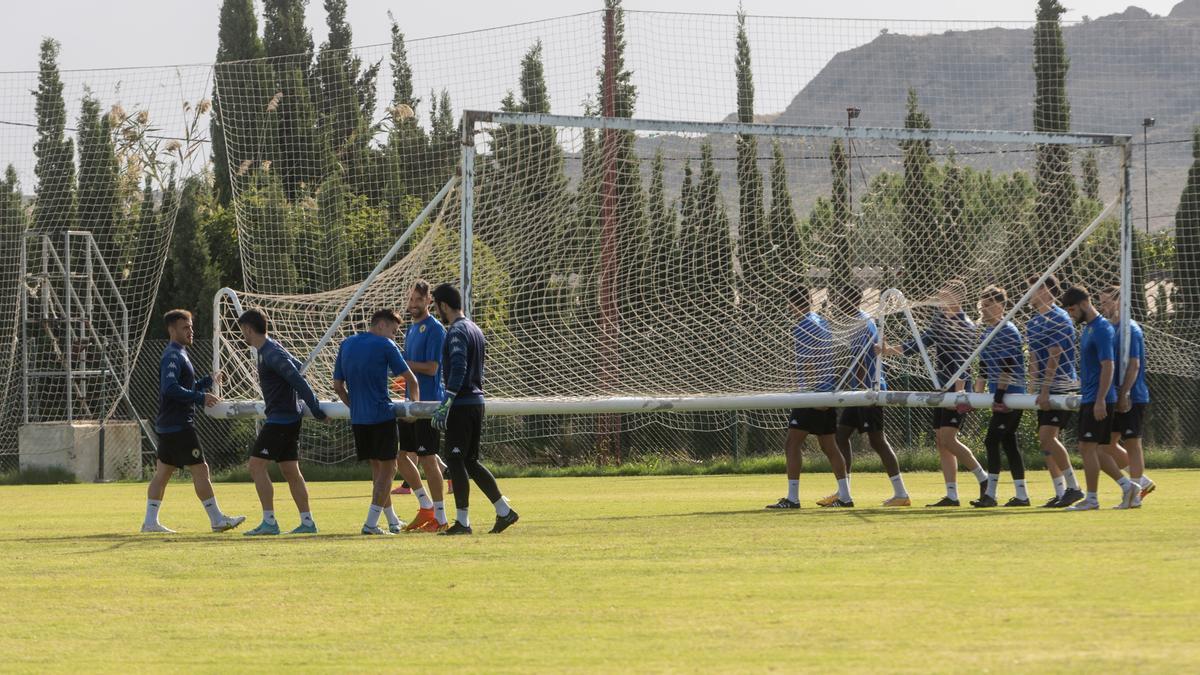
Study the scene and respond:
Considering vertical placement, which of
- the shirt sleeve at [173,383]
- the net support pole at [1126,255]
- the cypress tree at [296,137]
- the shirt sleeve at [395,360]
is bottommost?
the shirt sleeve at [173,383]

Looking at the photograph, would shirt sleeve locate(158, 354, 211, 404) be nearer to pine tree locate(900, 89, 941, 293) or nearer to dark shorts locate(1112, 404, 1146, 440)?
pine tree locate(900, 89, 941, 293)

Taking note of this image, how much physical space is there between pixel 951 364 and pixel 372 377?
6.59 m

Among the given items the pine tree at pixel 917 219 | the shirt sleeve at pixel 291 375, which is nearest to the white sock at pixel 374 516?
the shirt sleeve at pixel 291 375

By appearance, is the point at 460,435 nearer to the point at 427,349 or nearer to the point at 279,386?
the point at 427,349

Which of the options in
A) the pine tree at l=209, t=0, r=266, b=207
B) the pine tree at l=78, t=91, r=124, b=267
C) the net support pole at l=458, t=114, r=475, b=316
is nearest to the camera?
the net support pole at l=458, t=114, r=475, b=316

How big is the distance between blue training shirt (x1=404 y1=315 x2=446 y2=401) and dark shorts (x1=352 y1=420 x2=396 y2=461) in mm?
1017

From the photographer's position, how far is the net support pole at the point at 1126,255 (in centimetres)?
1457

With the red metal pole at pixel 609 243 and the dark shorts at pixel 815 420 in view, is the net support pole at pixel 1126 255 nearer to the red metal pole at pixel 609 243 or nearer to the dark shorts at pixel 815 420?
the dark shorts at pixel 815 420

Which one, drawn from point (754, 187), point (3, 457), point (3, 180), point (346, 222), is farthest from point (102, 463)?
point (754, 187)

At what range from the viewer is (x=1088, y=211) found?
62.5 ft

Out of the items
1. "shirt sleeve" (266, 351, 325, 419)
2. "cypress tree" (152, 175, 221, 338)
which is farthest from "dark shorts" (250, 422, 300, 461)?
"cypress tree" (152, 175, 221, 338)

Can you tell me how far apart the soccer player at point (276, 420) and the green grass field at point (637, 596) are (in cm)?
55

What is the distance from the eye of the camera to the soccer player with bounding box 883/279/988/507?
1552 cm

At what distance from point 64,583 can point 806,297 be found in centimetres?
811
